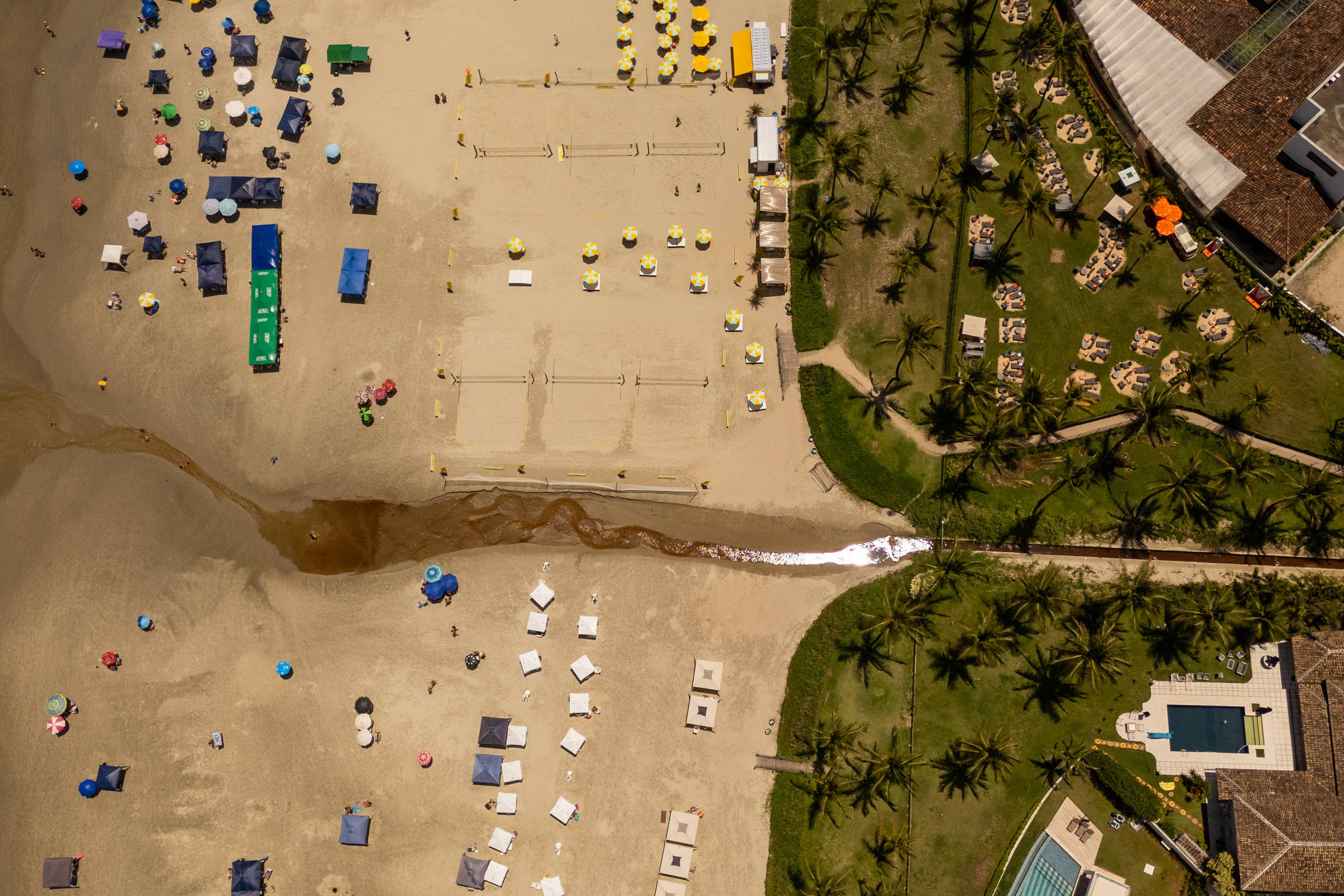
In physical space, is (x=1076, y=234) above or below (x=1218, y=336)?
above

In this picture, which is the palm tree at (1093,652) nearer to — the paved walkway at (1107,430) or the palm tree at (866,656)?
A: the palm tree at (866,656)

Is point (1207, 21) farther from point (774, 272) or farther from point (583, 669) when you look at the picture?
point (583, 669)

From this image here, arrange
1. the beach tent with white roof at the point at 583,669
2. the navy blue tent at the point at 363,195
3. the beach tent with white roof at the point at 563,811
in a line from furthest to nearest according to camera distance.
Answer: the navy blue tent at the point at 363,195 → the beach tent with white roof at the point at 583,669 → the beach tent with white roof at the point at 563,811

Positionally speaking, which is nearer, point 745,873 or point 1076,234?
point 745,873

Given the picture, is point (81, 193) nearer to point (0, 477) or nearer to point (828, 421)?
point (0, 477)

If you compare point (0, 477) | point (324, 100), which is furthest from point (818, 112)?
point (0, 477)

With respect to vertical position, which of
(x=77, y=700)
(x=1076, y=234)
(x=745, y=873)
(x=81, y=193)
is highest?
(x=1076, y=234)

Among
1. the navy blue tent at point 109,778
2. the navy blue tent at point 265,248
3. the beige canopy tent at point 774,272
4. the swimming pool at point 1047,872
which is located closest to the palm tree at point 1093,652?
the swimming pool at point 1047,872
